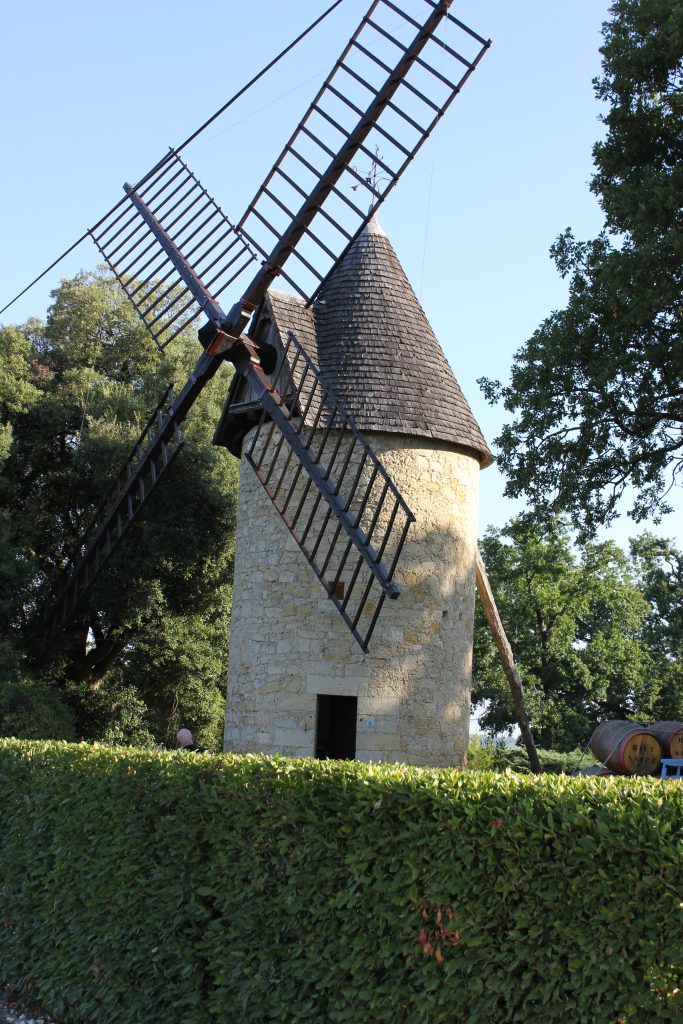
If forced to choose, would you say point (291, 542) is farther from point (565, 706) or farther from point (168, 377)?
point (565, 706)

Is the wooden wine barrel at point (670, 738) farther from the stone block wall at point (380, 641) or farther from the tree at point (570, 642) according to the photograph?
→ the tree at point (570, 642)

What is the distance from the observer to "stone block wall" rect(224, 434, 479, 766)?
11258 millimetres

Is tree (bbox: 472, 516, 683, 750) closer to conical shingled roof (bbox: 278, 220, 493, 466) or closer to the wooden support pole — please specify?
the wooden support pole

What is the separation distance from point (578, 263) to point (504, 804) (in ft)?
35.9

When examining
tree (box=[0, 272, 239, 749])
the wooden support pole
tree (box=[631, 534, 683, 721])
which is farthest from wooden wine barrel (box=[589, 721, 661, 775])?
tree (box=[631, 534, 683, 721])

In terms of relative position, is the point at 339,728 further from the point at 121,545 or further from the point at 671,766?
the point at 121,545

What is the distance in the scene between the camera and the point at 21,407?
17.5 m

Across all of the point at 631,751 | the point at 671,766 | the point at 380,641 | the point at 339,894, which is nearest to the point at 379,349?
the point at 380,641

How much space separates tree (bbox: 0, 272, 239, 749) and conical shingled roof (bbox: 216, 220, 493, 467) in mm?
5368

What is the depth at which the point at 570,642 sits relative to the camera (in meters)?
28.7

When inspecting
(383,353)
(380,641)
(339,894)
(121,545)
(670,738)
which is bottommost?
(339,894)

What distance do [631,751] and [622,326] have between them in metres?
5.64

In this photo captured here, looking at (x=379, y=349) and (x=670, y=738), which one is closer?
(x=379, y=349)

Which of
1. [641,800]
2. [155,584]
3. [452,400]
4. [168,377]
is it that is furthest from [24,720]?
[641,800]
